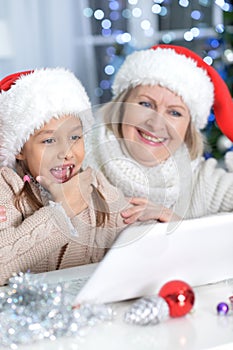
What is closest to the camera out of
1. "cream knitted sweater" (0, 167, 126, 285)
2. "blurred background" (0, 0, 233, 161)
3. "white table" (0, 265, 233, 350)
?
"white table" (0, 265, 233, 350)

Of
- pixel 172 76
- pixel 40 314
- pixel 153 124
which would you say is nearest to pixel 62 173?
pixel 153 124

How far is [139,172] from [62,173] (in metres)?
0.20

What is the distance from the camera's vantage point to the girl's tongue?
114 cm

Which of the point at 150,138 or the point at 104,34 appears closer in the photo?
the point at 150,138

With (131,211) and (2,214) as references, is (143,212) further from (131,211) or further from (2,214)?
(2,214)

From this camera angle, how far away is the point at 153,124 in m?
1.28

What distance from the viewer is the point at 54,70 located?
1281 mm

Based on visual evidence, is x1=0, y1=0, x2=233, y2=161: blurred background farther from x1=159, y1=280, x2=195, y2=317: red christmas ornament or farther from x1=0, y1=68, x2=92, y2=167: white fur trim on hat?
x1=159, y1=280, x2=195, y2=317: red christmas ornament

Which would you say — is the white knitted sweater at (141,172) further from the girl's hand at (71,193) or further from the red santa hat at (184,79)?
the red santa hat at (184,79)

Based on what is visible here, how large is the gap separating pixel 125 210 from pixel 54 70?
0.36 m

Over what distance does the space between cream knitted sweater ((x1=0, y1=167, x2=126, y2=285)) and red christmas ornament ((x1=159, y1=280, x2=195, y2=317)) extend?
231 millimetres

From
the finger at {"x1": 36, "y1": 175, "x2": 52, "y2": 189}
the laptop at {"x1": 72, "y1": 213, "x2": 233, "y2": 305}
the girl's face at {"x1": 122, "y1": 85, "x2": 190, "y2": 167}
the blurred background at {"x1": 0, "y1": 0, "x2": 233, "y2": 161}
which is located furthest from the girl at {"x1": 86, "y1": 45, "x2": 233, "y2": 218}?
the blurred background at {"x1": 0, "y1": 0, "x2": 233, "y2": 161}

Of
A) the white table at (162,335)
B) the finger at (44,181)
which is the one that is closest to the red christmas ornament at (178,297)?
the white table at (162,335)

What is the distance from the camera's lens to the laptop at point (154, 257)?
858mm
